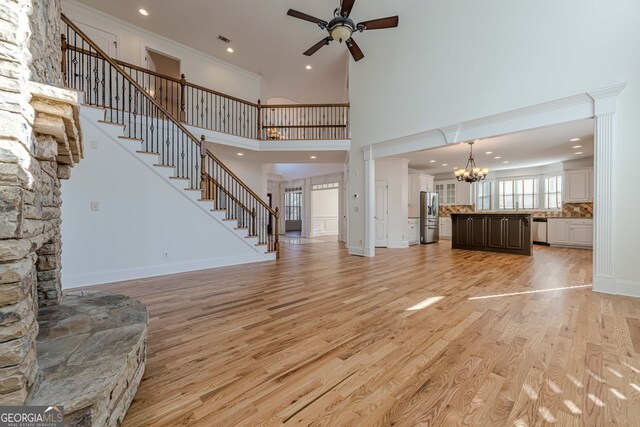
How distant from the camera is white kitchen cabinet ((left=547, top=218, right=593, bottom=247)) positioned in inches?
296

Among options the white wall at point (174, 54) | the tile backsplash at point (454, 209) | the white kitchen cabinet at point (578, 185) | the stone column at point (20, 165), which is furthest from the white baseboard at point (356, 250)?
the white kitchen cabinet at point (578, 185)

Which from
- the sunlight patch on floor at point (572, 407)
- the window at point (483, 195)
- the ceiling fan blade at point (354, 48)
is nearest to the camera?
the sunlight patch on floor at point (572, 407)

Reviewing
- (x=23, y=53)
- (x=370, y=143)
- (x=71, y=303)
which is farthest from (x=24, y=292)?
(x=370, y=143)

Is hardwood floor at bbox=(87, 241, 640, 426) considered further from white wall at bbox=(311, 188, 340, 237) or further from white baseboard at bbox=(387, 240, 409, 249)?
white wall at bbox=(311, 188, 340, 237)

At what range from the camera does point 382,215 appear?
8.13m

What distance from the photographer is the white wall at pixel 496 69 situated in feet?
10.8

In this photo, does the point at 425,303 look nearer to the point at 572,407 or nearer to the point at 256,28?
the point at 572,407

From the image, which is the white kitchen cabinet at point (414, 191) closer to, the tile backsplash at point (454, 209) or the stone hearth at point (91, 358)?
the tile backsplash at point (454, 209)

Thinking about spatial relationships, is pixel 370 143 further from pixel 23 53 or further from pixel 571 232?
pixel 571 232

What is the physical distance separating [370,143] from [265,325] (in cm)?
507

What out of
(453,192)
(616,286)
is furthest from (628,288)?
(453,192)

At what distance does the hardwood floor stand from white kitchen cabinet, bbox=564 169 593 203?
6042 mm

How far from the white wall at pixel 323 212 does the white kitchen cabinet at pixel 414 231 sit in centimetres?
424

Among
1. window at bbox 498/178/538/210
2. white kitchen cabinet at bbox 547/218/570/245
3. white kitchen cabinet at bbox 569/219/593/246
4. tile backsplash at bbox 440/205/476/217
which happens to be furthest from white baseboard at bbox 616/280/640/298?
tile backsplash at bbox 440/205/476/217
